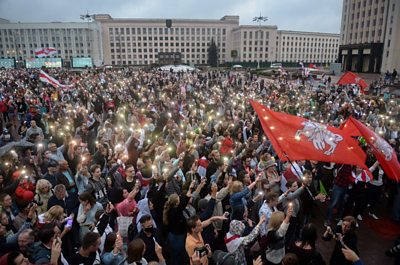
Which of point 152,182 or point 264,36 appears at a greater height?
point 264,36

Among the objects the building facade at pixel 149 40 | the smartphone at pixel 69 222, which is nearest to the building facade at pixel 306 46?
the building facade at pixel 149 40

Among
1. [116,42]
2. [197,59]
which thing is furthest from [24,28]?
[197,59]

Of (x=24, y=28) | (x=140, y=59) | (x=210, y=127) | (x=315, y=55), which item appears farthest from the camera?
(x=315, y=55)

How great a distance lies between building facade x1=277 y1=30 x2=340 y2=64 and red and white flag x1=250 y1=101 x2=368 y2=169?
11437 centimetres

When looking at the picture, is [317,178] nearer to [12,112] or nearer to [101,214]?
[101,214]

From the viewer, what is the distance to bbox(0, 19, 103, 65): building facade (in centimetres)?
9856

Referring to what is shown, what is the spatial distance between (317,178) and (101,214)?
5427 millimetres

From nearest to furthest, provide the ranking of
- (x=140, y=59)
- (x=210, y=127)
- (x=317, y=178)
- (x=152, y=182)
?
(x=152, y=182) < (x=317, y=178) < (x=210, y=127) < (x=140, y=59)

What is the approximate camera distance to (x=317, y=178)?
7.45m

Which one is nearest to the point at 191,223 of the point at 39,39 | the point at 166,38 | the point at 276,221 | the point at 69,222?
the point at 276,221

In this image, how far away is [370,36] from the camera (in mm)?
51969

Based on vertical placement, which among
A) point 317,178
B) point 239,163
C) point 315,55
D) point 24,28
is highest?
point 24,28

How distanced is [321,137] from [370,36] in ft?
186

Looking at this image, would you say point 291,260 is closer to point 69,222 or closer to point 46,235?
point 46,235
